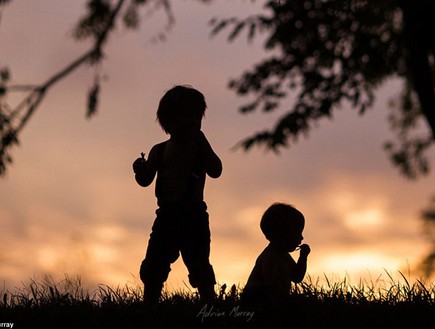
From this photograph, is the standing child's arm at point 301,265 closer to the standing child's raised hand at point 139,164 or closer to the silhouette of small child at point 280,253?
the silhouette of small child at point 280,253

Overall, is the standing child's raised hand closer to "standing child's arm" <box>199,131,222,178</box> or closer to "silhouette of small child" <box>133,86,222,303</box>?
"silhouette of small child" <box>133,86,222,303</box>

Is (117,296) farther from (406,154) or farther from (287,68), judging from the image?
(406,154)

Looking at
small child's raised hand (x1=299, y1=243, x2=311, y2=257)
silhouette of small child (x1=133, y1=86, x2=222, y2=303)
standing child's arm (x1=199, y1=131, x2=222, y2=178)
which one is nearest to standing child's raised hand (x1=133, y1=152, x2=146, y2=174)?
silhouette of small child (x1=133, y1=86, x2=222, y2=303)

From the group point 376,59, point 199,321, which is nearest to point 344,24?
point 376,59

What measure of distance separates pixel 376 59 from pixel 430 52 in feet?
5.27

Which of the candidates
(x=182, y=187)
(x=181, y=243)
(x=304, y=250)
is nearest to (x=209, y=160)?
(x=182, y=187)

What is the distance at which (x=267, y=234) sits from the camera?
6355 mm

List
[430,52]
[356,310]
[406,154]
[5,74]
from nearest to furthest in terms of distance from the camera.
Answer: [356,310]
[5,74]
[430,52]
[406,154]

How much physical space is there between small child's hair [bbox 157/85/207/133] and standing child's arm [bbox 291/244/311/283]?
5.42 feet

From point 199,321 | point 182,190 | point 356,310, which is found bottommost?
point 199,321

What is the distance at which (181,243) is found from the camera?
6.14 m

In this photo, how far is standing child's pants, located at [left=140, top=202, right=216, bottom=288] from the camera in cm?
605

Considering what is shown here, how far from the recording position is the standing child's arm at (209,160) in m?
6.08

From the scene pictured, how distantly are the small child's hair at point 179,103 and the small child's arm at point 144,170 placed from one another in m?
0.35
